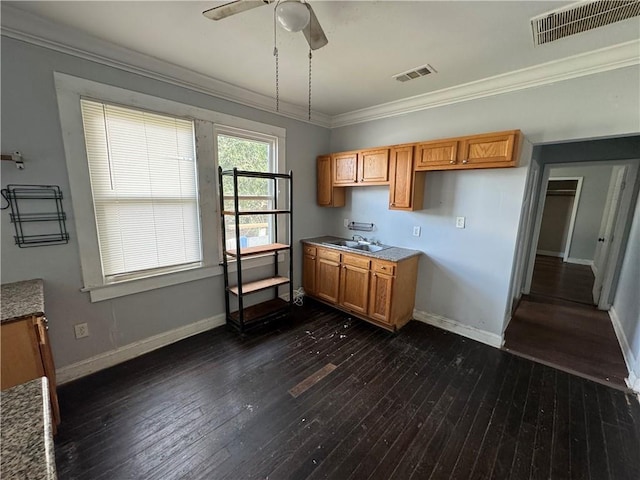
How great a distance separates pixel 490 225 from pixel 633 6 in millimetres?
1706

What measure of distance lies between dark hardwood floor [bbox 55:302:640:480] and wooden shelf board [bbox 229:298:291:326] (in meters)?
0.36

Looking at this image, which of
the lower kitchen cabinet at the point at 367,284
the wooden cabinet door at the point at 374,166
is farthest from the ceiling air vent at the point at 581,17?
the lower kitchen cabinet at the point at 367,284

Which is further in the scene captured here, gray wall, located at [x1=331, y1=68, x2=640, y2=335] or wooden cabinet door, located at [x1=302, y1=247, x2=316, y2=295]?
wooden cabinet door, located at [x1=302, y1=247, x2=316, y2=295]

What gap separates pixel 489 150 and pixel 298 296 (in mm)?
2887

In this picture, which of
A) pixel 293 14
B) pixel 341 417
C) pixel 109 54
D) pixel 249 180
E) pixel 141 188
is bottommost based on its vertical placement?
pixel 341 417

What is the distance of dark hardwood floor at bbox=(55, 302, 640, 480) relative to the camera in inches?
62.2

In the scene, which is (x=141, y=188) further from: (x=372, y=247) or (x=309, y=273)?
(x=372, y=247)

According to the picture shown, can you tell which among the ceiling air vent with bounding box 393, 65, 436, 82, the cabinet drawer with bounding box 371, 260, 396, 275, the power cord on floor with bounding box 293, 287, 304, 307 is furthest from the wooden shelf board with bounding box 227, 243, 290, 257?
the ceiling air vent with bounding box 393, 65, 436, 82

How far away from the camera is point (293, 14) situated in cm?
128

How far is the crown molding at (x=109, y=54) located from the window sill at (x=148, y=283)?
1808 mm

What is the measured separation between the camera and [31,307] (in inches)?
62.7

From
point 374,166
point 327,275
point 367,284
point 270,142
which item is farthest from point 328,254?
point 270,142

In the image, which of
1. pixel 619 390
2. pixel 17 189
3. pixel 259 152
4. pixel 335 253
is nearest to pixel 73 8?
pixel 17 189

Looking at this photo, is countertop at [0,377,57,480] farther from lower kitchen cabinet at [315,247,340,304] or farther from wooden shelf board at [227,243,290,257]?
lower kitchen cabinet at [315,247,340,304]
